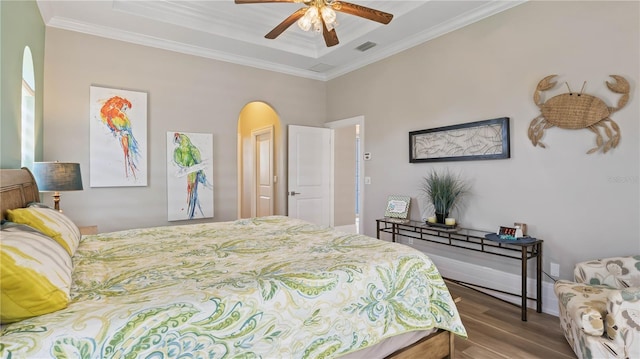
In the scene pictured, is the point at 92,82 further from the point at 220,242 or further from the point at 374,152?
the point at 374,152

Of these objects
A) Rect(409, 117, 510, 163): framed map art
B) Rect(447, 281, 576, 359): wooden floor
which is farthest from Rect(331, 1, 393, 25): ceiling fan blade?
Rect(447, 281, 576, 359): wooden floor

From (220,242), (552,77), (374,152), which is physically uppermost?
(552,77)

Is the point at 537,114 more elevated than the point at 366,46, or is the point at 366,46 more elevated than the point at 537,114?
the point at 366,46

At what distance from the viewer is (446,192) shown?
3516mm

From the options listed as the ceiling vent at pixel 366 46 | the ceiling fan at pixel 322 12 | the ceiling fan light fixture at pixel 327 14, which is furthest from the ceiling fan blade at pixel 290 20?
the ceiling vent at pixel 366 46

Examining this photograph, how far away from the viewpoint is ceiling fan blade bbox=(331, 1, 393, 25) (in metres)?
2.51

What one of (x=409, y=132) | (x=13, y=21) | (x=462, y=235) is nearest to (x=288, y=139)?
(x=409, y=132)

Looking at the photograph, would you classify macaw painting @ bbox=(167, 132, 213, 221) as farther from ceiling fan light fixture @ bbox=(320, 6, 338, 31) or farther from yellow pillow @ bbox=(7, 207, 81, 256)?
ceiling fan light fixture @ bbox=(320, 6, 338, 31)

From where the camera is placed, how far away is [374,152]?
4668 mm

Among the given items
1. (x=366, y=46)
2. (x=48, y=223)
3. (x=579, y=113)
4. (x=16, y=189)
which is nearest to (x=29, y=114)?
(x=16, y=189)

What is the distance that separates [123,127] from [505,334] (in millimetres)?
4448

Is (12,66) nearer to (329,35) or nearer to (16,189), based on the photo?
(16,189)

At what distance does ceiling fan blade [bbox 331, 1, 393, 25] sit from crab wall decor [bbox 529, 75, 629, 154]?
156cm

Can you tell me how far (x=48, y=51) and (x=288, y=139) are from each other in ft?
9.98
